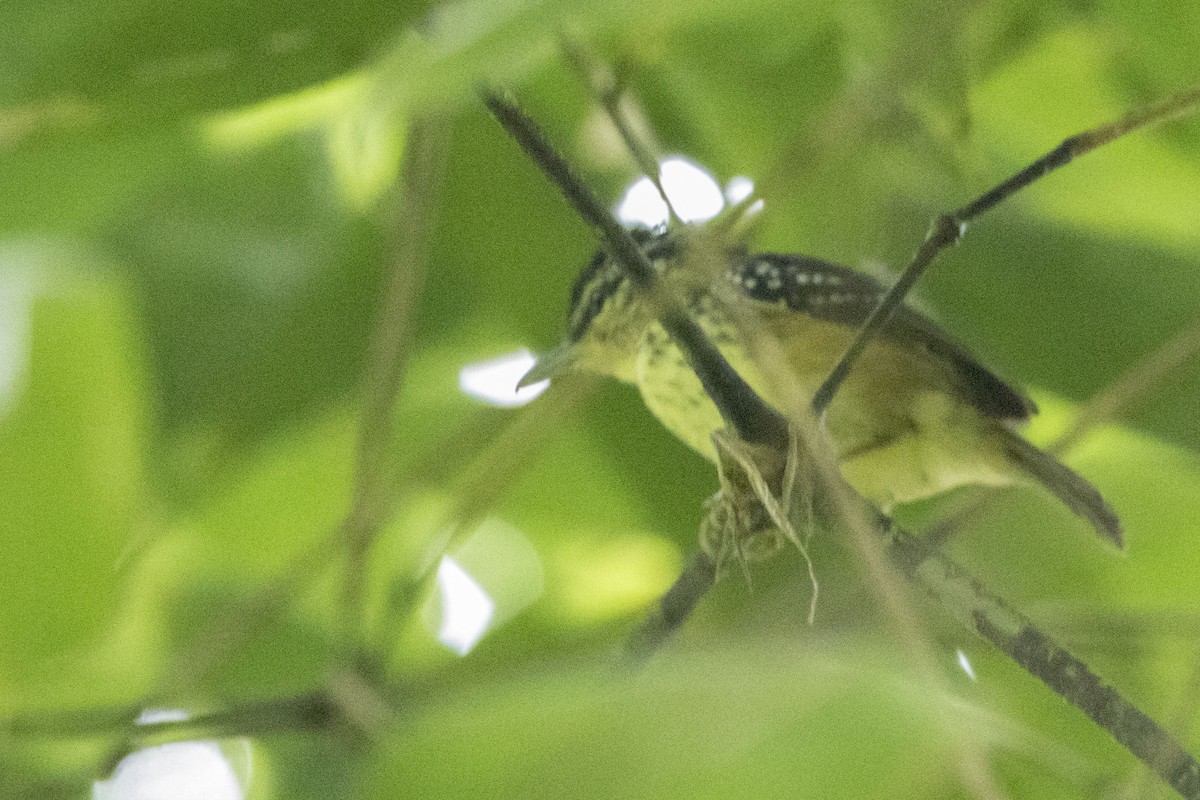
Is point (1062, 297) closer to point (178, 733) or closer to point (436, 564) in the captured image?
point (436, 564)

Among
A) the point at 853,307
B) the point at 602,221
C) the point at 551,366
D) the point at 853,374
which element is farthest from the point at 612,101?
the point at 853,374

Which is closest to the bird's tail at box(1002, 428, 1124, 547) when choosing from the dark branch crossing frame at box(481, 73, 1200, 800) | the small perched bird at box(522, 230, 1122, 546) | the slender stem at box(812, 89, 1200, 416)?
the small perched bird at box(522, 230, 1122, 546)

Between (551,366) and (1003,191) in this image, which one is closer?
(1003,191)

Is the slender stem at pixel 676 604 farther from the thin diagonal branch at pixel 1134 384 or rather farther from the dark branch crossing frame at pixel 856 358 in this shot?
the thin diagonal branch at pixel 1134 384

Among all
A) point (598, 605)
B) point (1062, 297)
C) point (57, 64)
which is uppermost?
point (57, 64)

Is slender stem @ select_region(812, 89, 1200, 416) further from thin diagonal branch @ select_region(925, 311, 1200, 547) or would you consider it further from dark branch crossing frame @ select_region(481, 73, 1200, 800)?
thin diagonal branch @ select_region(925, 311, 1200, 547)

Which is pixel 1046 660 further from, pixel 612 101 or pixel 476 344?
pixel 476 344

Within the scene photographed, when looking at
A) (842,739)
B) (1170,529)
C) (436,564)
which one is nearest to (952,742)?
(842,739)

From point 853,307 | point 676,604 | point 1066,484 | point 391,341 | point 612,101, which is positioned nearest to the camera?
point 612,101
